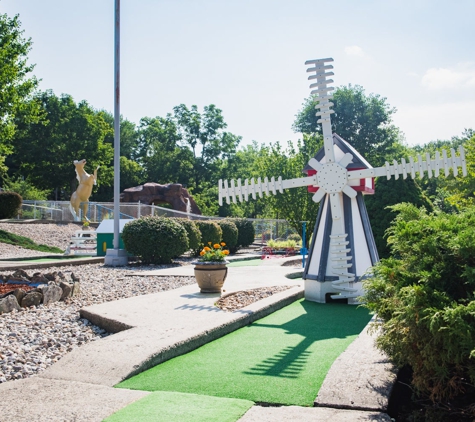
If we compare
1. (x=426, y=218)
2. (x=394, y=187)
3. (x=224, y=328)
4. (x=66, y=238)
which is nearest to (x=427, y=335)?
(x=426, y=218)

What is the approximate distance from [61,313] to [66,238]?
17.4 metres

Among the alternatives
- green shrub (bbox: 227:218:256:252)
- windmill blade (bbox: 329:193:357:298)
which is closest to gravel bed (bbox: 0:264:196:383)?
windmill blade (bbox: 329:193:357:298)

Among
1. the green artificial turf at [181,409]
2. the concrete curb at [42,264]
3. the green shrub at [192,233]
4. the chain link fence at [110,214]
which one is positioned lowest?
the green artificial turf at [181,409]

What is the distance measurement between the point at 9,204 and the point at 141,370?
24138 mm

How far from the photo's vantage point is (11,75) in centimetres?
2556

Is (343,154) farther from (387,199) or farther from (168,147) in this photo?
(168,147)

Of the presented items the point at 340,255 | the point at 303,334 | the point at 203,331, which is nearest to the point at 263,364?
the point at 203,331

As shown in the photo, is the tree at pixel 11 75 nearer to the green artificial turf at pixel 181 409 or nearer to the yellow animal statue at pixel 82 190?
the yellow animal statue at pixel 82 190

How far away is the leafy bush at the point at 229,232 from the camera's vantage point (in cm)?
2306

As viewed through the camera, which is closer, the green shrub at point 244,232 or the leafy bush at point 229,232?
the leafy bush at point 229,232

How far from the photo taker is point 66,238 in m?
24.2

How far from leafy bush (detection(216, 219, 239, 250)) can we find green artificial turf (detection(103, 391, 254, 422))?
745 inches

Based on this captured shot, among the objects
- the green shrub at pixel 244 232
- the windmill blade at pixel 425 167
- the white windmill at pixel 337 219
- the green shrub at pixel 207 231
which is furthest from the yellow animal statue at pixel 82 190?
the windmill blade at pixel 425 167

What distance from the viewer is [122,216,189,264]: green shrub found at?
16141mm
